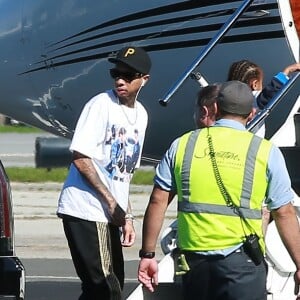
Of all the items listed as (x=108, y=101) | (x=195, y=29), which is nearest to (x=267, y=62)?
(x=195, y=29)

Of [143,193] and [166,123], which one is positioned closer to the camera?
[166,123]

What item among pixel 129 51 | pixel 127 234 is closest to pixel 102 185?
pixel 127 234

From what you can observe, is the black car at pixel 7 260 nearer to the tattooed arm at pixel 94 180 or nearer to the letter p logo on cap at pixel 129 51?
the tattooed arm at pixel 94 180

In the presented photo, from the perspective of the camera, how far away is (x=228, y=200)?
5535 mm

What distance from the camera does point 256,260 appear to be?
5590 millimetres

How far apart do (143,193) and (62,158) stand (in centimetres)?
382

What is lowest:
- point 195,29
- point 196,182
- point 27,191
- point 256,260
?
point 27,191

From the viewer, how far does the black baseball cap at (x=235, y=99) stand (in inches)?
220

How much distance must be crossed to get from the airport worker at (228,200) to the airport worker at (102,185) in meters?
1.03

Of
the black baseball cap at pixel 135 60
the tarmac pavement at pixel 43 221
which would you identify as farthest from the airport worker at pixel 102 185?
the tarmac pavement at pixel 43 221

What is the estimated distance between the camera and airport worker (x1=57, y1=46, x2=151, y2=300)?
6633 millimetres

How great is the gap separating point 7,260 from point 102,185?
0.61 metres

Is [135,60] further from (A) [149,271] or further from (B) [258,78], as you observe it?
(A) [149,271]

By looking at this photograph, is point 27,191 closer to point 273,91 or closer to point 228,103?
point 273,91
